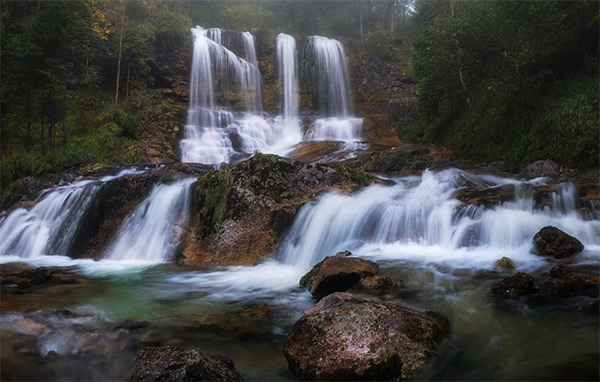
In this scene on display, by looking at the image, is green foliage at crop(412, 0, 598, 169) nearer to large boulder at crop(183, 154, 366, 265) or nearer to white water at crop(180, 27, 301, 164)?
large boulder at crop(183, 154, 366, 265)

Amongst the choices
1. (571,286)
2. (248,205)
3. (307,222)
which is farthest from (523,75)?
(248,205)

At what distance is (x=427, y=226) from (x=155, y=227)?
6.67 meters

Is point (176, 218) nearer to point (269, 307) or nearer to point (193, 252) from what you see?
point (193, 252)

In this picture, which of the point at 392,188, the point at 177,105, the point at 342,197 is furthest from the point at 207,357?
the point at 177,105

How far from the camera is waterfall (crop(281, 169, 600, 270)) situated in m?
6.82

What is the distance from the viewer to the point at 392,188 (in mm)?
10320

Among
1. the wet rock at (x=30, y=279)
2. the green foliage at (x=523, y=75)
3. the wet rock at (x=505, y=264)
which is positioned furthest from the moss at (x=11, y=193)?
the green foliage at (x=523, y=75)

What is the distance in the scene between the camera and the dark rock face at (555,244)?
590 cm

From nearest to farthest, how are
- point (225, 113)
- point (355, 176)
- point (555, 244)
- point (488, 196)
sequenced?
point (555, 244)
point (488, 196)
point (355, 176)
point (225, 113)

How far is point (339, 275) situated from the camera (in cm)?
543

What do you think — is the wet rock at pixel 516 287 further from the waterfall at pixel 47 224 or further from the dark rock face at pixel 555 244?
the waterfall at pixel 47 224

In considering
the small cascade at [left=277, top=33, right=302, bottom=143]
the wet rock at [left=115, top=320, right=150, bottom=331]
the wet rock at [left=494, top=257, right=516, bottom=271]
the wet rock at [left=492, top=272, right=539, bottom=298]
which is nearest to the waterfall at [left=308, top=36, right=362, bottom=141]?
the small cascade at [left=277, top=33, right=302, bottom=143]

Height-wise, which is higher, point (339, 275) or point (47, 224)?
point (339, 275)

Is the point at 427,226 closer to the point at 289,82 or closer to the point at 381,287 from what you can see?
the point at 381,287
